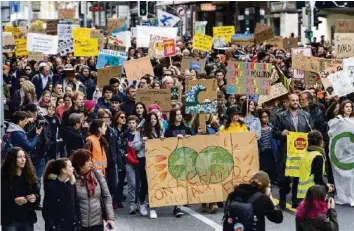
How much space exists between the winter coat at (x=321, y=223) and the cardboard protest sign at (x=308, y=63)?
32.3 ft

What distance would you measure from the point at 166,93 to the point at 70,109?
2.16m

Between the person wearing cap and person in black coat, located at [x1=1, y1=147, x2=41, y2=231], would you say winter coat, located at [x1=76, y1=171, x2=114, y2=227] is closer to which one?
person in black coat, located at [x1=1, y1=147, x2=41, y2=231]

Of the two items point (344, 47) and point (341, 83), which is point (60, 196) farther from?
point (344, 47)

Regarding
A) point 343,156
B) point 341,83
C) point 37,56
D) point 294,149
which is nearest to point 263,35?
point 37,56

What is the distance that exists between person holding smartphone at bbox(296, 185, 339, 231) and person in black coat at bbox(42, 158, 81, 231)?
6.53 feet

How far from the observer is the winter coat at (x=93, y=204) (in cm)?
954

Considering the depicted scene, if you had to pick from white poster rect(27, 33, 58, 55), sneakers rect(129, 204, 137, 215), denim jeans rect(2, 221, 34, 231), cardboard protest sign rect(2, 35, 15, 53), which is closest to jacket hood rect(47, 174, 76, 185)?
denim jeans rect(2, 221, 34, 231)

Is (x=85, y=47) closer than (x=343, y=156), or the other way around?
(x=343, y=156)

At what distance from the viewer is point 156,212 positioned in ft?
45.3

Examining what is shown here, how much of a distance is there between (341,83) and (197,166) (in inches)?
127

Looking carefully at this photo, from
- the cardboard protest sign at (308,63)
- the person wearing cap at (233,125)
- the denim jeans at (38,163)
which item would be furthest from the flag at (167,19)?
the denim jeans at (38,163)

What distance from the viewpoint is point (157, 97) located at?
54.5 ft

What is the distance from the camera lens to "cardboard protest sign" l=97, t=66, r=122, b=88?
775 inches

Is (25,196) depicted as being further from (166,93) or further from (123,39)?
(123,39)
